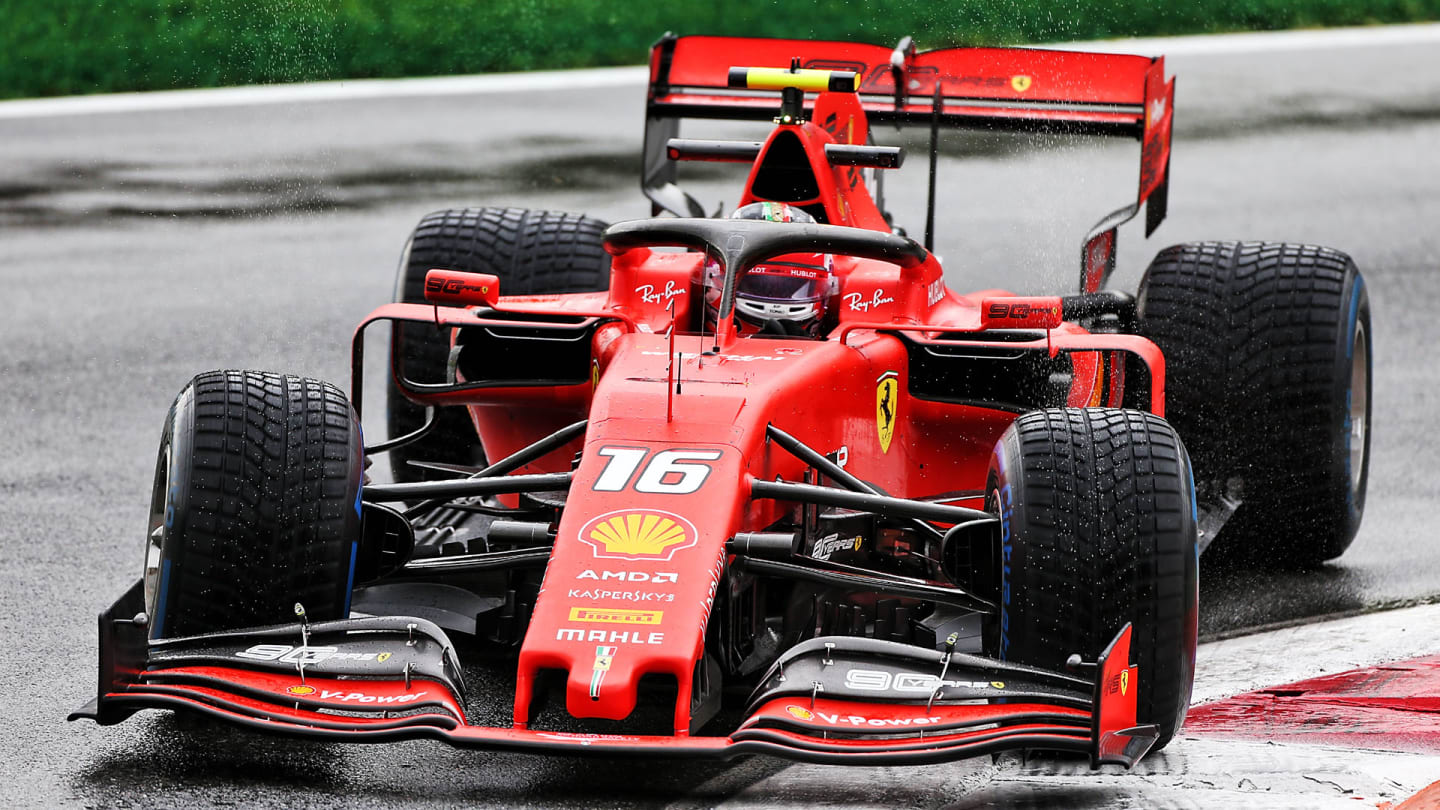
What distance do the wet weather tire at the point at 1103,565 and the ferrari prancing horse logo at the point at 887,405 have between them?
112 centimetres

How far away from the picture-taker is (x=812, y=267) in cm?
705

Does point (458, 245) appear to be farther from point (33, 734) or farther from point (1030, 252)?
point (1030, 252)

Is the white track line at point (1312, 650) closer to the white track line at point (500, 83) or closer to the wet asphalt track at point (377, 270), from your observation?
the wet asphalt track at point (377, 270)

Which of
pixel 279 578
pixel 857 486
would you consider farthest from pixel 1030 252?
pixel 279 578

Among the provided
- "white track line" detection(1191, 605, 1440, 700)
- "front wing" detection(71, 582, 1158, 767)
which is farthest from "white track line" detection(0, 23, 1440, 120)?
"front wing" detection(71, 582, 1158, 767)

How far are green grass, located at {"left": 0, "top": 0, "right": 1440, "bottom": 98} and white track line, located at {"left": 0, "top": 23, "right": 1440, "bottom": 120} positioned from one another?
0.26 m

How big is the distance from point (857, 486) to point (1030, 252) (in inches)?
308

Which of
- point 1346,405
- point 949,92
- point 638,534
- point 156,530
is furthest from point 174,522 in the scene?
point 949,92

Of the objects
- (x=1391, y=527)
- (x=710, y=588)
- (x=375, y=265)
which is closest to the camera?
(x=710, y=588)

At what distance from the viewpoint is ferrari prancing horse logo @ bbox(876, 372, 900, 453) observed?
6.73m

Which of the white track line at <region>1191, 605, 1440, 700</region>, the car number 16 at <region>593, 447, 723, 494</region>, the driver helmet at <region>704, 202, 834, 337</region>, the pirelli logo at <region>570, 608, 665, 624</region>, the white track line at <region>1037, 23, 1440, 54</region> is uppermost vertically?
the driver helmet at <region>704, 202, 834, 337</region>

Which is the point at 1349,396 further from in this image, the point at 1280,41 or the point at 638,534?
the point at 1280,41

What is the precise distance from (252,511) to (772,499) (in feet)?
4.75

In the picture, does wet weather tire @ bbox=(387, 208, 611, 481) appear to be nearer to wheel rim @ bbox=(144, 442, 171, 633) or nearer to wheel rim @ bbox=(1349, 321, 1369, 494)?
wheel rim @ bbox=(144, 442, 171, 633)
